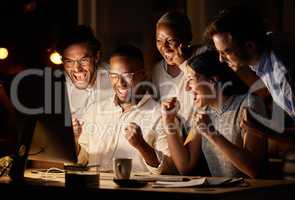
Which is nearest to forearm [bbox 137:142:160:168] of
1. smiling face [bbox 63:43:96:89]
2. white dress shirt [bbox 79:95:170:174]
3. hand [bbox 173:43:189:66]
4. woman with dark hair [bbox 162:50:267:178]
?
woman with dark hair [bbox 162:50:267:178]

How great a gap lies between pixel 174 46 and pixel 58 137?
130cm

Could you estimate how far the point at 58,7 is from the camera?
6.52 metres

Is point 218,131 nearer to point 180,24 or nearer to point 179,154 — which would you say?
point 179,154

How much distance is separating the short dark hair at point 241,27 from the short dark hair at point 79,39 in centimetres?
106

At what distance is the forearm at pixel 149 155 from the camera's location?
3.37 meters

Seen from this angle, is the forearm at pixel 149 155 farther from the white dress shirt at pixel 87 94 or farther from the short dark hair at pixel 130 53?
the white dress shirt at pixel 87 94

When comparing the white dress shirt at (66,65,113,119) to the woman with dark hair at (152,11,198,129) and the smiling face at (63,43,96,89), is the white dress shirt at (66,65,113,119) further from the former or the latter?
the woman with dark hair at (152,11,198,129)

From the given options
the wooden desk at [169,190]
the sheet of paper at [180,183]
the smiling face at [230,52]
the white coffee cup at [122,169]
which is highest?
the smiling face at [230,52]

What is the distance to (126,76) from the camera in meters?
3.88

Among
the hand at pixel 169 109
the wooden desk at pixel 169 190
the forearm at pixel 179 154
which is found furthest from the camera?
the forearm at pixel 179 154

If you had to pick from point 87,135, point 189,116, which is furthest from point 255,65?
point 87,135

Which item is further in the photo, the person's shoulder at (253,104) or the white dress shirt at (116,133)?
the white dress shirt at (116,133)

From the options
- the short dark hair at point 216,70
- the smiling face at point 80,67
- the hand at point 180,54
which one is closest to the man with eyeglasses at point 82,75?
the smiling face at point 80,67

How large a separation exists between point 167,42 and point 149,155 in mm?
902
